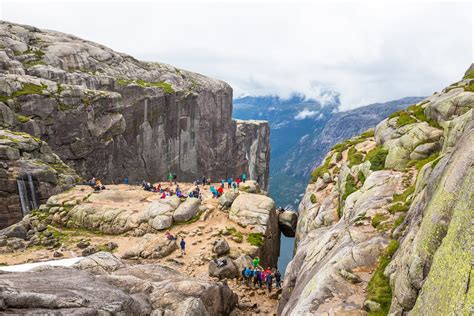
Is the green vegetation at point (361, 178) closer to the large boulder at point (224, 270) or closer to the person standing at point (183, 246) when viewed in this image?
the large boulder at point (224, 270)

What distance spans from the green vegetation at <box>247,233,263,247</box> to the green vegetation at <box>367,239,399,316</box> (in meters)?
23.9

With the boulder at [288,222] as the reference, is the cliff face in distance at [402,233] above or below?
above

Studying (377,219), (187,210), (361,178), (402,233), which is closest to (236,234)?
(187,210)

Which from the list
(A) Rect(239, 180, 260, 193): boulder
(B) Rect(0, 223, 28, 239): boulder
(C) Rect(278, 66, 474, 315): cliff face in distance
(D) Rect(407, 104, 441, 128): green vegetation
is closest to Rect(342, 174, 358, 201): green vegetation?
(C) Rect(278, 66, 474, 315): cliff face in distance

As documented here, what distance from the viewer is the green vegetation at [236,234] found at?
42.9 metres

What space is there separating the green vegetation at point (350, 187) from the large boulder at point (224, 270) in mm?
14634

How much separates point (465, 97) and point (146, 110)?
92.8 m

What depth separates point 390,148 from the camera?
35.5 meters

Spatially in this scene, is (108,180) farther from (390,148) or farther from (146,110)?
(390,148)

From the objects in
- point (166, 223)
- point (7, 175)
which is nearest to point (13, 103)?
point (7, 175)

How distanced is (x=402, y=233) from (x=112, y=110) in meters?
86.7

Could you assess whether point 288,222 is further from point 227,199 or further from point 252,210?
point 227,199

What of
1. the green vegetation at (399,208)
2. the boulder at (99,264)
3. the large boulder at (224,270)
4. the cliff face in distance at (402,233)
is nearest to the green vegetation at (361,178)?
the cliff face in distance at (402,233)

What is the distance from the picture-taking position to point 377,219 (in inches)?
939
